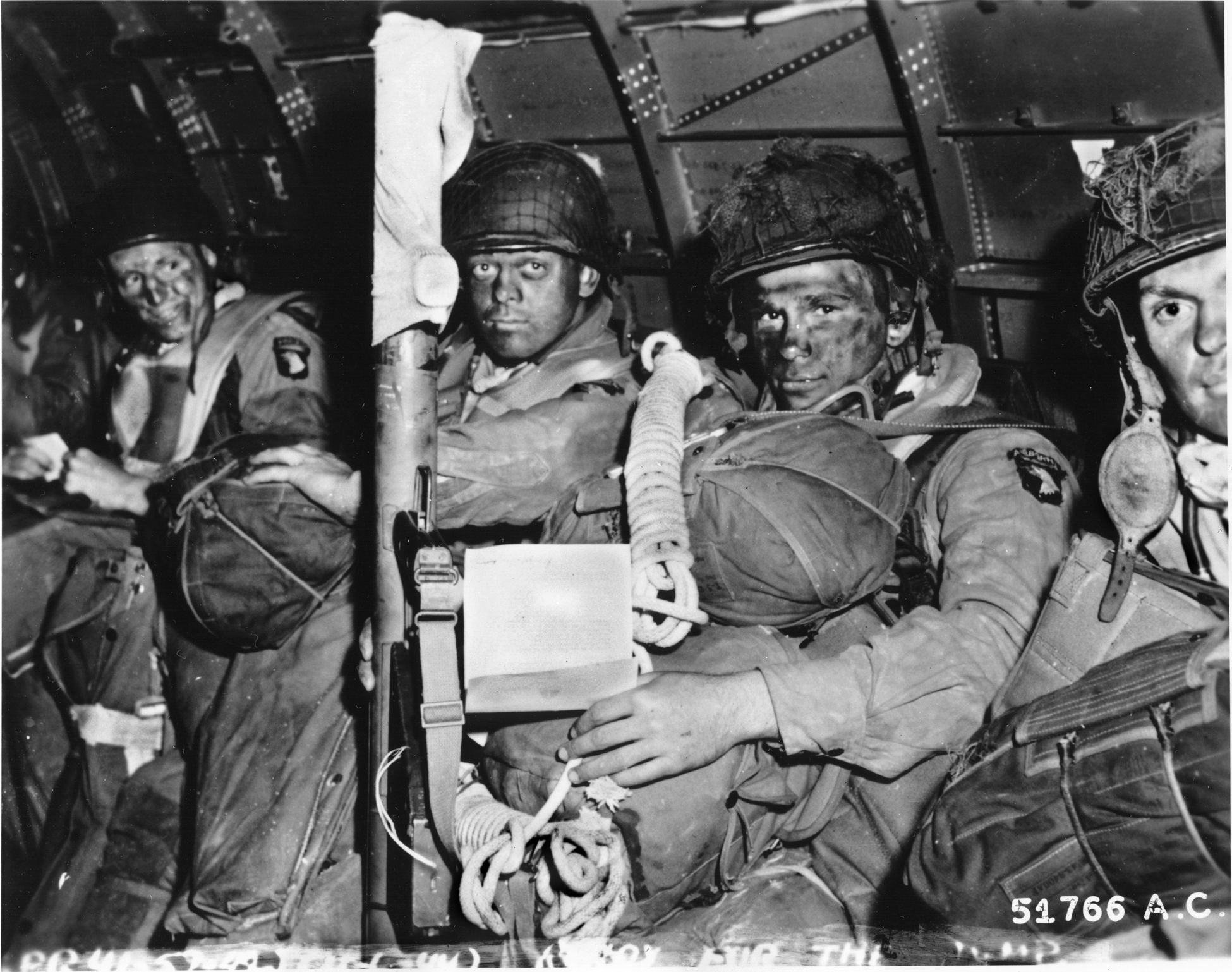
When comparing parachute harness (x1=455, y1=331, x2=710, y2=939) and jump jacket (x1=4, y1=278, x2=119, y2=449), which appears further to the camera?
Answer: jump jacket (x1=4, y1=278, x2=119, y2=449)

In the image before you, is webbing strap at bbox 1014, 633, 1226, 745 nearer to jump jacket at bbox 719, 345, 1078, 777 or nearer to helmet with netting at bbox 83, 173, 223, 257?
jump jacket at bbox 719, 345, 1078, 777

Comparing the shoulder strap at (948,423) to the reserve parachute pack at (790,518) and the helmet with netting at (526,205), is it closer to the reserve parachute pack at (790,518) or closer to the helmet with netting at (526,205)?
the reserve parachute pack at (790,518)

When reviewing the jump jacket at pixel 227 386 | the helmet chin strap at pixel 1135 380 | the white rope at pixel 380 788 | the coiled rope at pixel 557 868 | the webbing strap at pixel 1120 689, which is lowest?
the coiled rope at pixel 557 868

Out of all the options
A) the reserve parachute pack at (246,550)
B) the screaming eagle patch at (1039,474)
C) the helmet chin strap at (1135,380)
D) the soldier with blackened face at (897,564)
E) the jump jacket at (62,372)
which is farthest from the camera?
the jump jacket at (62,372)

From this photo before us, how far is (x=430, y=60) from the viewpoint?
2.62m

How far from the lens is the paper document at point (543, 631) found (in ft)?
8.29

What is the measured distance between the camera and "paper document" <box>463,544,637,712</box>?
2525mm

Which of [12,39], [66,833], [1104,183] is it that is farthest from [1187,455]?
[12,39]

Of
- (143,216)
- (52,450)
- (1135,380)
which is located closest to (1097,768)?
(1135,380)

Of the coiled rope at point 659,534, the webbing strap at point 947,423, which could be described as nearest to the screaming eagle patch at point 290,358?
the coiled rope at point 659,534

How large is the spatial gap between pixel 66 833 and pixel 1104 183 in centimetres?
374

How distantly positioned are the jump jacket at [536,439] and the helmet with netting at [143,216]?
5.09 feet

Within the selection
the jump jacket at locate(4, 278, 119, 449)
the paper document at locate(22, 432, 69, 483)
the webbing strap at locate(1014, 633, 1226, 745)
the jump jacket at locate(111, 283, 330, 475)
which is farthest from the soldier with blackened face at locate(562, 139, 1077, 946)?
the jump jacket at locate(4, 278, 119, 449)

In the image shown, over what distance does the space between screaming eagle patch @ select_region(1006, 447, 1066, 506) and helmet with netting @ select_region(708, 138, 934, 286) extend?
0.64 meters
